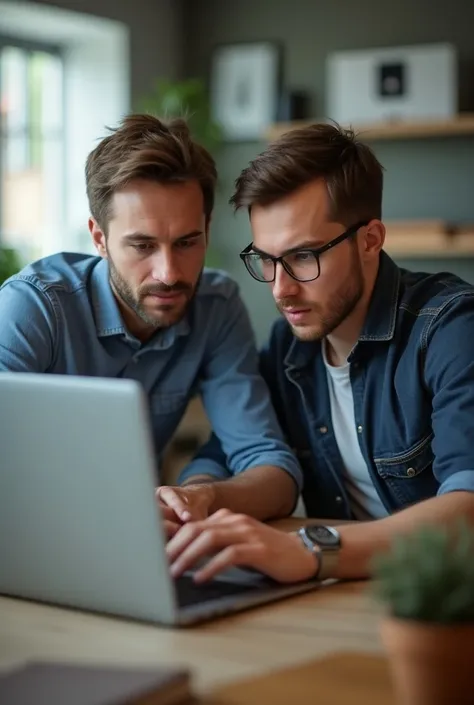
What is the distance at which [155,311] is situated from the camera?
2.16m

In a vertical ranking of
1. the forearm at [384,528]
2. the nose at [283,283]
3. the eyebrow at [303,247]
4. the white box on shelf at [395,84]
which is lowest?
the forearm at [384,528]

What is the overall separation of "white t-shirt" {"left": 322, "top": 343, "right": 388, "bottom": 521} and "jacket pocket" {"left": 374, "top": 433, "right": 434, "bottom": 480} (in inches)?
2.7

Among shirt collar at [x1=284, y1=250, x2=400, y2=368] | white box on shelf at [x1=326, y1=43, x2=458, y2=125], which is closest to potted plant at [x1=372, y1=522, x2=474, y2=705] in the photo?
shirt collar at [x1=284, y1=250, x2=400, y2=368]

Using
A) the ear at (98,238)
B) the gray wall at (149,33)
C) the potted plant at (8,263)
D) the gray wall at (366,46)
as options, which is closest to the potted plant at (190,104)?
the gray wall at (149,33)

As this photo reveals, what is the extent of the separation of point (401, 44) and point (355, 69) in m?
0.29

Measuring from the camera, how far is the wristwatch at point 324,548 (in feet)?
4.87

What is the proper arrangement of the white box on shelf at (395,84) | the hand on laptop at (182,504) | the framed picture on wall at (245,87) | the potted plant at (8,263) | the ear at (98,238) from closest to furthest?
1. the hand on laptop at (182,504)
2. the ear at (98,238)
3. the potted plant at (8,263)
4. the white box on shelf at (395,84)
5. the framed picture on wall at (245,87)

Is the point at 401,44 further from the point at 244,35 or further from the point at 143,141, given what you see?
the point at 143,141

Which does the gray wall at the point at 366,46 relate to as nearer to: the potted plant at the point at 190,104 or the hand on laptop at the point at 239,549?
the potted plant at the point at 190,104

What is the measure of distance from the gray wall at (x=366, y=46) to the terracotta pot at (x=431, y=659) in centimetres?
506

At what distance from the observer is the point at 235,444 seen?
2.20m

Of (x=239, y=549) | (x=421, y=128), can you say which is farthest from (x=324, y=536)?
(x=421, y=128)

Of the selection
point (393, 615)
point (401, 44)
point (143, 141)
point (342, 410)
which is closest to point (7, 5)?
point (401, 44)

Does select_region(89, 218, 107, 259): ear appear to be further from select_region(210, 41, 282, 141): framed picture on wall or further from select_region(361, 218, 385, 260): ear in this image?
select_region(210, 41, 282, 141): framed picture on wall
